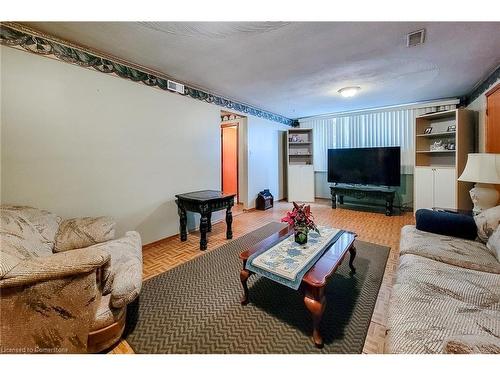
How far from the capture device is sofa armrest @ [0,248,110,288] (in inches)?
39.6

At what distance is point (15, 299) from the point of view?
103 centimetres

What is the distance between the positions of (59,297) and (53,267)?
163mm

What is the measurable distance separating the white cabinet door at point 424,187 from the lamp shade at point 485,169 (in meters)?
1.76

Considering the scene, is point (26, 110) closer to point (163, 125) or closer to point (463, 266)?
point (163, 125)

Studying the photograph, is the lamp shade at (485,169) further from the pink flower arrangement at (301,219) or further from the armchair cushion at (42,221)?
the armchair cushion at (42,221)

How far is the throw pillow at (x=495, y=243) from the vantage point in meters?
1.60

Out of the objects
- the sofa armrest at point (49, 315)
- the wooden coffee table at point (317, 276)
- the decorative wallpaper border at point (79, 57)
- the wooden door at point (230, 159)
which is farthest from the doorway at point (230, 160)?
the sofa armrest at point (49, 315)

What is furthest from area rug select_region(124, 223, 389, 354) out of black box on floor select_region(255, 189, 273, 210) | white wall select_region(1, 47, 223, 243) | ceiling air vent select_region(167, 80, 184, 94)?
black box on floor select_region(255, 189, 273, 210)

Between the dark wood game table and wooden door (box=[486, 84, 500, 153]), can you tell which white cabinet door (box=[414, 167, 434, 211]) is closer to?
wooden door (box=[486, 84, 500, 153])

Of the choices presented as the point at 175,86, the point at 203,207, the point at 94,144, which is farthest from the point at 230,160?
the point at 94,144

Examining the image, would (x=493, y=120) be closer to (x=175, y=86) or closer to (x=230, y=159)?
(x=175, y=86)
